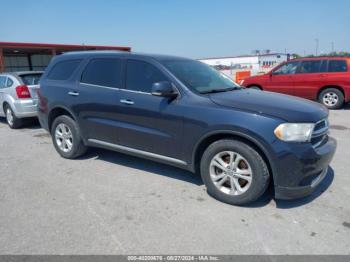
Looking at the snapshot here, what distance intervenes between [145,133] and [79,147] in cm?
163

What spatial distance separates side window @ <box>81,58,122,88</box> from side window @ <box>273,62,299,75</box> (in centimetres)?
803

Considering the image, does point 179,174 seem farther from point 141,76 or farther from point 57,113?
point 57,113

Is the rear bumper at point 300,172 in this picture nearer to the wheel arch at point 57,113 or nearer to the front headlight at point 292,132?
the front headlight at point 292,132

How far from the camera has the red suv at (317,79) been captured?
1011 cm

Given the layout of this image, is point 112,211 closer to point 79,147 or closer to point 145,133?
point 145,133

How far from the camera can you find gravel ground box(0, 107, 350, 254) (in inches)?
114

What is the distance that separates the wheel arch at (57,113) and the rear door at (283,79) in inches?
318

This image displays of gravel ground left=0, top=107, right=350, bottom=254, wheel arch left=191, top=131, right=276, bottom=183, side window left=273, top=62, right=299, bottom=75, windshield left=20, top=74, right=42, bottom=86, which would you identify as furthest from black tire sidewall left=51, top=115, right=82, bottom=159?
side window left=273, top=62, right=299, bottom=75

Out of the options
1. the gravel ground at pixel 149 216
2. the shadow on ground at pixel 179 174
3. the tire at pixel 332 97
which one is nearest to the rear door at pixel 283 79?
the tire at pixel 332 97

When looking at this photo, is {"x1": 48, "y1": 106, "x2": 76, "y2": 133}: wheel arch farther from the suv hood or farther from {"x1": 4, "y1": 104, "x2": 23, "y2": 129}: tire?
{"x1": 4, "y1": 104, "x2": 23, "y2": 129}: tire

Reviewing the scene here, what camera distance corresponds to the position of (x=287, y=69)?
11.0 metres

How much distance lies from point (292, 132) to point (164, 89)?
60.6 inches

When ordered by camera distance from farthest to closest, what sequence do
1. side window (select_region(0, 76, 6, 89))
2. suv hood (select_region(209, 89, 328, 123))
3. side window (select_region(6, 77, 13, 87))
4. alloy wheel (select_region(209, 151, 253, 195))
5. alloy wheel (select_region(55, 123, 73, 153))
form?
side window (select_region(0, 76, 6, 89)) → side window (select_region(6, 77, 13, 87)) → alloy wheel (select_region(55, 123, 73, 153)) → alloy wheel (select_region(209, 151, 253, 195)) → suv hood (select_region(209, 89, 328, 123))

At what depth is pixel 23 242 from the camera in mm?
2967
